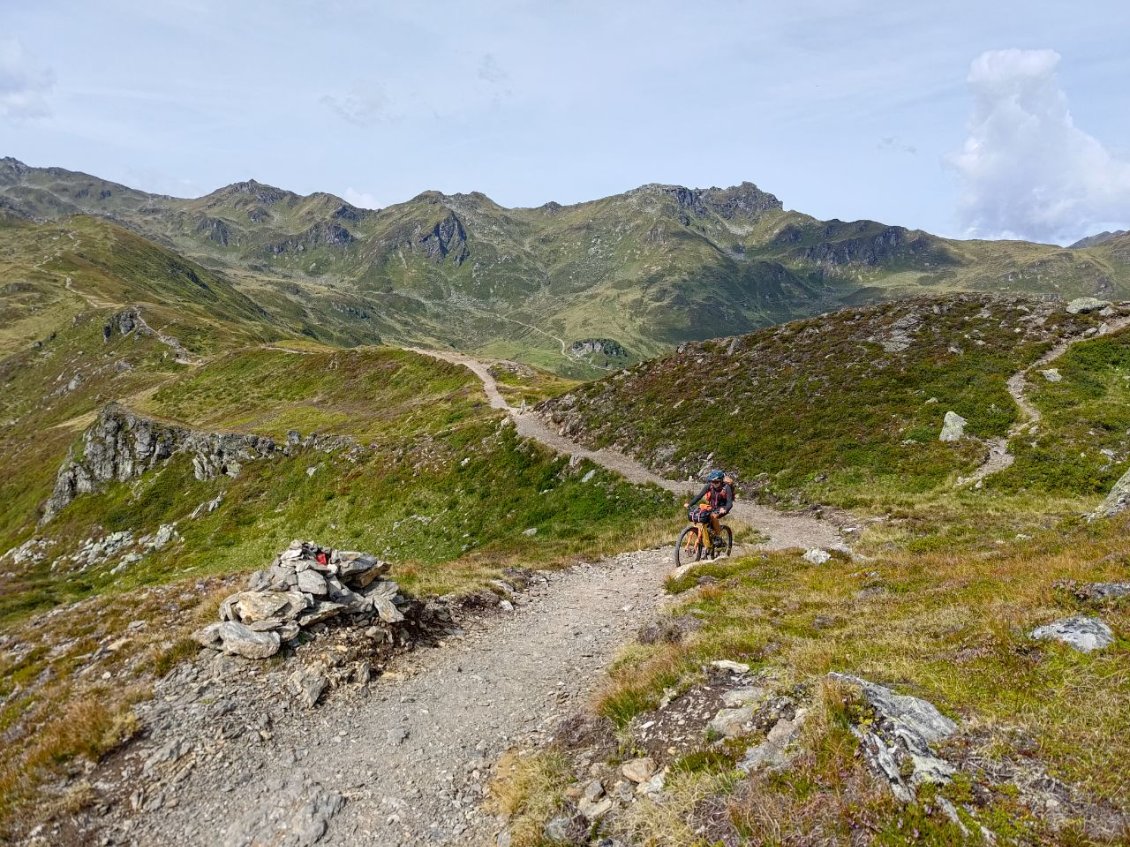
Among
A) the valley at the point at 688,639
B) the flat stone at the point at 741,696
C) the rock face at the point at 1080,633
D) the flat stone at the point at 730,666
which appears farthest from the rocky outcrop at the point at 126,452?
the rock face at the point at 1080,633

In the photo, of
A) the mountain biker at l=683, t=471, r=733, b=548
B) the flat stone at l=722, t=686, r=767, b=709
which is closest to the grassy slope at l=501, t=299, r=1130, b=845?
the flat stone at l=722, t=686, r=767, b=709

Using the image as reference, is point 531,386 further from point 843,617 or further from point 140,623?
point 843,617

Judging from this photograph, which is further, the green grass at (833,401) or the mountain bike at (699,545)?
the green grass at (833,401)

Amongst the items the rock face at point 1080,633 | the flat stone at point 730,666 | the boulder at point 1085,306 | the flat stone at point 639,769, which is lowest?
the flat stone at point 639,769

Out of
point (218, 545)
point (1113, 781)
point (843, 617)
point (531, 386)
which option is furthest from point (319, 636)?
point (531, 386)

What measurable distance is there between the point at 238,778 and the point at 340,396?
254 feet

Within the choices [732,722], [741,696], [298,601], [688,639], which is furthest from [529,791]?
[298,601]

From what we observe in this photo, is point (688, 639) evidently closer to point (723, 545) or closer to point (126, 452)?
point (723, 545)

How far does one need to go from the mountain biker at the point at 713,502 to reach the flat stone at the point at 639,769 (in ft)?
42.9

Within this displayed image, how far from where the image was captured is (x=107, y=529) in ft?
213

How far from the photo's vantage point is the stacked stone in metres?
14.1

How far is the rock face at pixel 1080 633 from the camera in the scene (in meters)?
8.10

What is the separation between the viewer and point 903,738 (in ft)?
21.6

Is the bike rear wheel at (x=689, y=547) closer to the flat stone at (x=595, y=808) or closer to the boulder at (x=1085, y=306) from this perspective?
the flat stone at (x=595, y=808)
